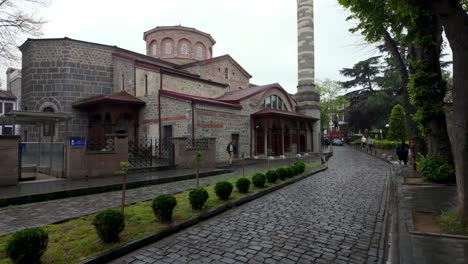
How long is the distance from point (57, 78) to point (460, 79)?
2501 cm

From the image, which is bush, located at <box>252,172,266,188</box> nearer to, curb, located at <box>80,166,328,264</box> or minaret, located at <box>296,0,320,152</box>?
curb, located at <box>80,166,328,264</box>

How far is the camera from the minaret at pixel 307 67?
31953mm

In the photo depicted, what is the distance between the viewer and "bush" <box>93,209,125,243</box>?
457cm

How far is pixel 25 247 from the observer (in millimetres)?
3645

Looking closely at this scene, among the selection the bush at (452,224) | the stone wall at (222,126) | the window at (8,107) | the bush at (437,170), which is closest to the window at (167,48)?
the stone wall at (222,126)

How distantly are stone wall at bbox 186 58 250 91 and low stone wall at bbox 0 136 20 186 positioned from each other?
70.0 ft

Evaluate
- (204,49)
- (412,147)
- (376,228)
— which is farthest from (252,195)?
(204,49)

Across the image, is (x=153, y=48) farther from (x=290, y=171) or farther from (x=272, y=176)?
(x=272, y=176)

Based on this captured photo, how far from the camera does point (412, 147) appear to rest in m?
15.5

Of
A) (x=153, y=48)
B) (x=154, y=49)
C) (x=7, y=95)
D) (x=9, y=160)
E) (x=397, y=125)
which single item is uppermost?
(x=153, y=48)

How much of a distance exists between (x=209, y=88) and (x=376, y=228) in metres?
21.2

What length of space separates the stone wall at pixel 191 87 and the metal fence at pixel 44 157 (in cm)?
977

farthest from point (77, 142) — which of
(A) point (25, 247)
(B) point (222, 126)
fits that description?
(B) point (222, 126)

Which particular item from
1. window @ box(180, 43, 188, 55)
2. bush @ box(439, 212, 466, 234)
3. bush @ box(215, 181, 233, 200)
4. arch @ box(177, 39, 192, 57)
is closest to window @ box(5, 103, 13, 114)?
arch @ box(177, 39, 192, 57)
